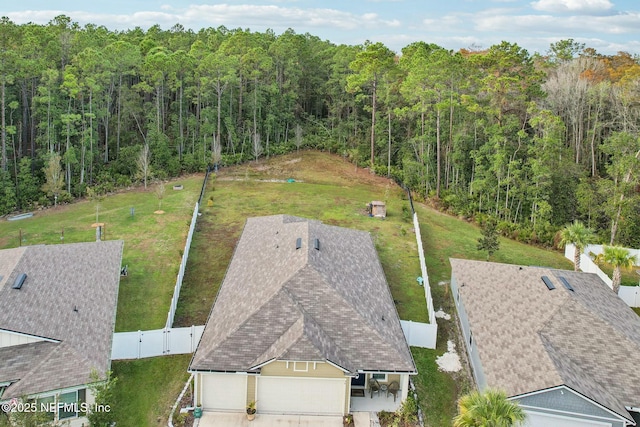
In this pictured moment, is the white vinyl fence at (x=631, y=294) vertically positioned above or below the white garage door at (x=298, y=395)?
above

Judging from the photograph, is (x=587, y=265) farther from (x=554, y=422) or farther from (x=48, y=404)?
(x=48, y=404)

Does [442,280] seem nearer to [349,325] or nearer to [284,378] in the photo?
[349,325]

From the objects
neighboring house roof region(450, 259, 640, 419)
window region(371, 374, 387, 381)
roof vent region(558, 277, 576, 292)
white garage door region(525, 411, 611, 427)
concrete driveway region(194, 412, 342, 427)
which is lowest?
concrete driveway region(194, 412, 342, 427)

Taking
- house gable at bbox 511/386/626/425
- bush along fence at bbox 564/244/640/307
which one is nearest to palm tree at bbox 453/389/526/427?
house gable at bbox 511/386/626/425

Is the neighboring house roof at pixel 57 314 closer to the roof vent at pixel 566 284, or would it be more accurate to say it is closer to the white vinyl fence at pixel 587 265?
the roof vent at pixel 566 284

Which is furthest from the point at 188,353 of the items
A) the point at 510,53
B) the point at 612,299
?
the point at 510,53

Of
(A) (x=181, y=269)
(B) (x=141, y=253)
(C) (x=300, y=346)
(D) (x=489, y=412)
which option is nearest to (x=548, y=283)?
(D) (x=489, y=412)

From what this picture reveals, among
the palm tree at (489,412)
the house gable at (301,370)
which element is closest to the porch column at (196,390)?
the house gable at (301,370)

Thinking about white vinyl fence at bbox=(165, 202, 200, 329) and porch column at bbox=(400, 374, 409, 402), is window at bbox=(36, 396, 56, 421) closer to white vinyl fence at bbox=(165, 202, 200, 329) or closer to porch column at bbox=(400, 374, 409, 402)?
white vinyl fence at bbox=(165, 202, 200, 329)
